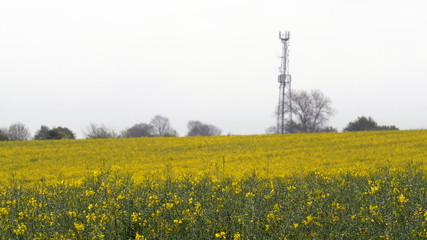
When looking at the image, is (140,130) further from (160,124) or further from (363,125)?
(363,125)

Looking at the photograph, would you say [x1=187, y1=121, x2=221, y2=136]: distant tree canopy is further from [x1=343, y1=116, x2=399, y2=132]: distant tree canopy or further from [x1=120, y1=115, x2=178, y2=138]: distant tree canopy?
[x1=343, y1=116, x2=399, y2=132]: distant tree canopy

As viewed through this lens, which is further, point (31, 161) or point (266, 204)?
point (31, 161)

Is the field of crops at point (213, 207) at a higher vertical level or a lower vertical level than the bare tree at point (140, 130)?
lower

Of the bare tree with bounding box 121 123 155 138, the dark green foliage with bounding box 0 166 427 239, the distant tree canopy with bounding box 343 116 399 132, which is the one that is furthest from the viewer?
the bare tree with bounding box 121 123 155 138

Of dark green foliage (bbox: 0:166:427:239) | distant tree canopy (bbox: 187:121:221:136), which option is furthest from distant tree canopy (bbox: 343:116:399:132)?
dark green foliage (bbox: 0:166:427:239)

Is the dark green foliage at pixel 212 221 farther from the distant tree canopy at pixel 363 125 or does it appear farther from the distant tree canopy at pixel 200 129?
the distant tree canopy at pixel 200 129

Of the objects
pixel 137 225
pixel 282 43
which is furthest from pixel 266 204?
pixel 282 43

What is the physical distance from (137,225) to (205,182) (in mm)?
2206

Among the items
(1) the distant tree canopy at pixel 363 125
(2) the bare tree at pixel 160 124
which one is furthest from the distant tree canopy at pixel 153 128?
(1) the distant tree canopy at pixel 363 125

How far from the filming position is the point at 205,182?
668 centimetres

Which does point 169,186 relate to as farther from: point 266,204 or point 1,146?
point 1,146

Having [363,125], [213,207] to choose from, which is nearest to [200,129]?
[363,125]

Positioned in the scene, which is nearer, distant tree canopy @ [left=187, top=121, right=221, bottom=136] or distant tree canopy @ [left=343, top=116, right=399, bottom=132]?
distant tree canopy @ [left=343, top=116, right=399, bottom=132]

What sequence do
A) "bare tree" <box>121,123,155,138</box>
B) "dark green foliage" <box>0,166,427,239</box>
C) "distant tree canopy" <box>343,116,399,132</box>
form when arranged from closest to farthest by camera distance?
"dark green foliage" <box>0,166,427,239</box>
"distant tree canopy" <box>343,116,399,132</box>
"bare tree" <box>121,123,155,138</box>
